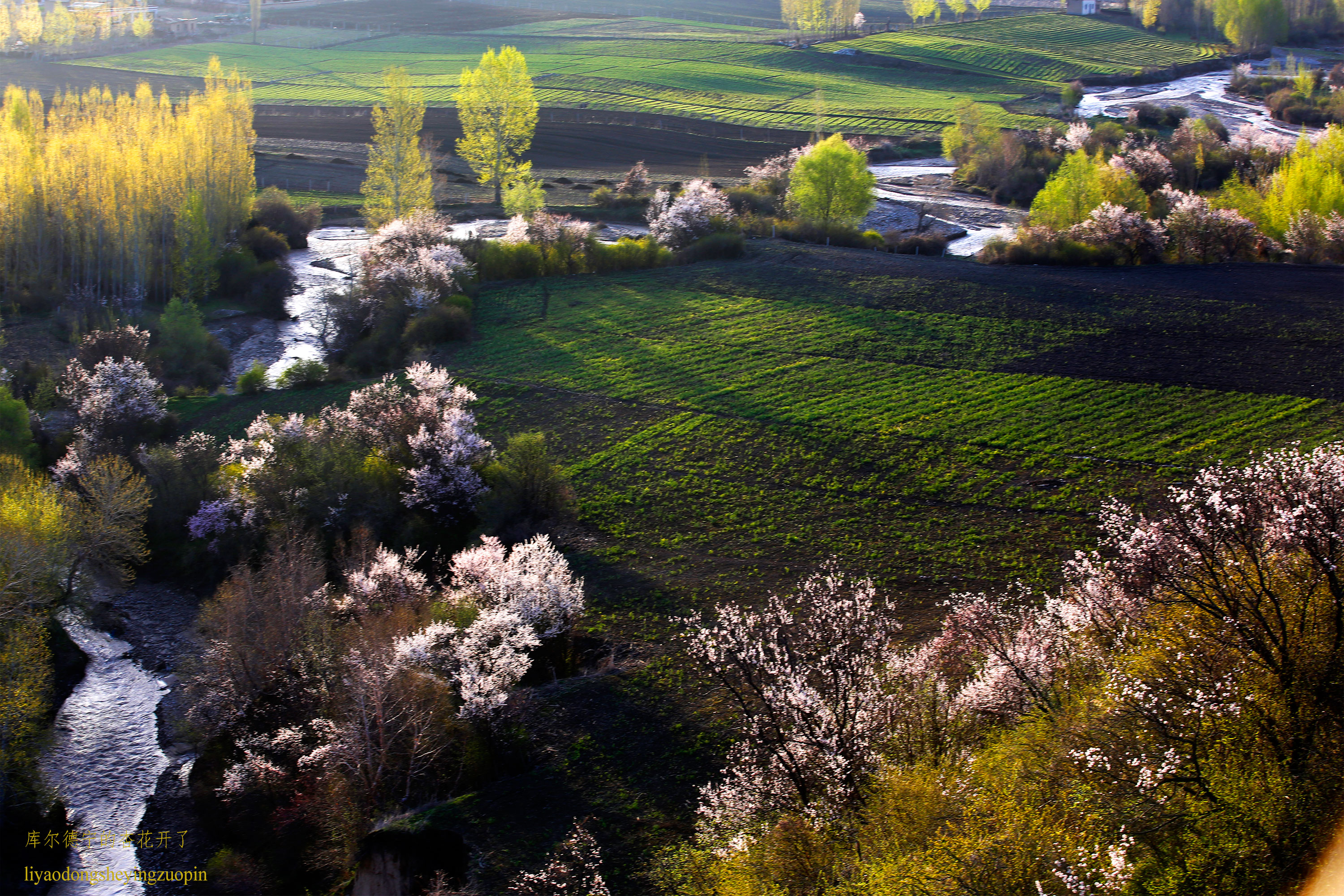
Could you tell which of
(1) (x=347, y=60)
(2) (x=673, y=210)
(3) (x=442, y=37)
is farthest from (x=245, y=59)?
(2) (x=673, y=210)

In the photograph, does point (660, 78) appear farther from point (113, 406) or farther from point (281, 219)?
point (113, 406)

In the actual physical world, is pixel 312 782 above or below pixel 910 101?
below

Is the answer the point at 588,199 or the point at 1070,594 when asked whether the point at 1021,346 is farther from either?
the point at 588,199

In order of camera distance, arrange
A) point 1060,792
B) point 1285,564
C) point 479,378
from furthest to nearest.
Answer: point 479,378 < point 1285,564 < point 1060,792

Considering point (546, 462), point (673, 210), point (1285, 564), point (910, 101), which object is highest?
point (910, 101)

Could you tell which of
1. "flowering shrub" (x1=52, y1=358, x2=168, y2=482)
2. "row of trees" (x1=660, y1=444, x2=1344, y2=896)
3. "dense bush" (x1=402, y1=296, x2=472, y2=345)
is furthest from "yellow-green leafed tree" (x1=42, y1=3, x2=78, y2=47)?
"row of trees" (x1=660, y1=444, x2=1344, y2=896)

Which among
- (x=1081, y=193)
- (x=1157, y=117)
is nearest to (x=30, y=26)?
(x=1081, y=193)

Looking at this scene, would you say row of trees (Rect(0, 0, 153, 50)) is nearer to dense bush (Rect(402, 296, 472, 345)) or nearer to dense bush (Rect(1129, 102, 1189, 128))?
dense bush (Rect(402, 296, 472, 345))
